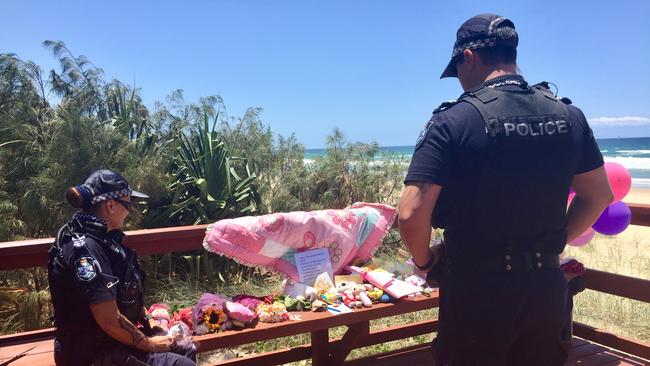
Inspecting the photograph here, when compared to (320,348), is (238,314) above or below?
A: above

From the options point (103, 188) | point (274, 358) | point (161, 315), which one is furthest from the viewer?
point (274, 358)

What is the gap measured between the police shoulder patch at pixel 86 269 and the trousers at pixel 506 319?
153 cm

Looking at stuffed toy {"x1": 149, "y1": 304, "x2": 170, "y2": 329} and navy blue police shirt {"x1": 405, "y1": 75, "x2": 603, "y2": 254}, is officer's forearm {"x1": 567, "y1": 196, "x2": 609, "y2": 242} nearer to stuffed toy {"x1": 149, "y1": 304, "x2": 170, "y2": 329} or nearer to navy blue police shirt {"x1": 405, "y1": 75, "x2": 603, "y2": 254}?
navy blue police shirt {"x1": 405, "y1": 75, "x2": 603, "y2": 254}

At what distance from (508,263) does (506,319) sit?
21cm

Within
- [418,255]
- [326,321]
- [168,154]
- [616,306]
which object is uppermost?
[168,154]

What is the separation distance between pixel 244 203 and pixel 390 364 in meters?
3.42

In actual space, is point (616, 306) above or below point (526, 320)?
below

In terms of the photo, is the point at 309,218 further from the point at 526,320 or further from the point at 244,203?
the point at 244,203

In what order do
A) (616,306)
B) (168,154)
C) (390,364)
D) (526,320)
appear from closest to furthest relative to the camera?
(526,320), (390,364), (616,306), (168,154)

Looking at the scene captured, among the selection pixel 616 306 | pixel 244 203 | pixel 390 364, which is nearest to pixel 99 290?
pixel 390 364

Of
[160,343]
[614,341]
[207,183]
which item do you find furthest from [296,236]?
[207,183]

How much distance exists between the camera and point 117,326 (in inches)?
87.1

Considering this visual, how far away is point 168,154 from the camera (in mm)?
6285

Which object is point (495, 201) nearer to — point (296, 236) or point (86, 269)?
point (86, 269)
